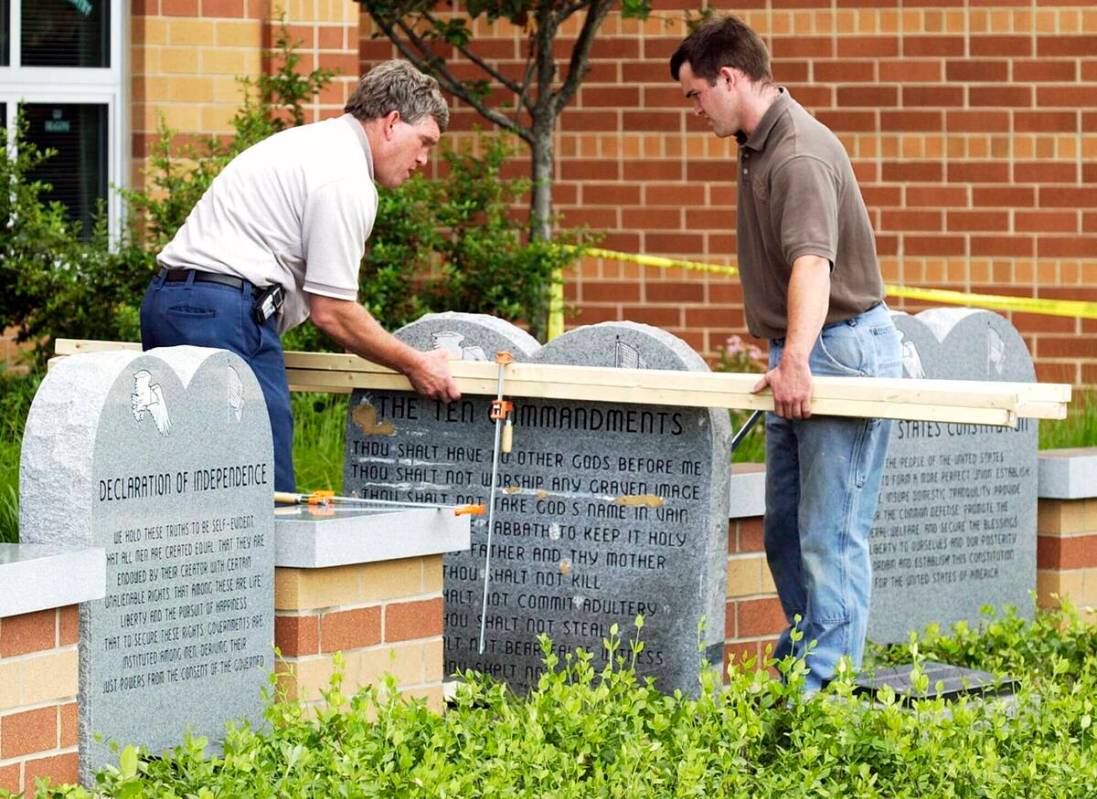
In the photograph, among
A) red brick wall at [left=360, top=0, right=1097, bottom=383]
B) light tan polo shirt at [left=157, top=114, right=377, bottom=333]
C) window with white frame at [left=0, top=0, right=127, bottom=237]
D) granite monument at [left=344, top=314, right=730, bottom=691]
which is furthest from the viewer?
red brick wall at [left=360, top=0, right=1097, bottom=383]

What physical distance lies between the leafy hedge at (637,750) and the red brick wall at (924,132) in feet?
18.4

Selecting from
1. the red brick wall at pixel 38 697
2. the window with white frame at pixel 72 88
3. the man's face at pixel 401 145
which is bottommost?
the red brick wall at pixel 38 697

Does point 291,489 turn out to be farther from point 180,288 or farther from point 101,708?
point 101,708

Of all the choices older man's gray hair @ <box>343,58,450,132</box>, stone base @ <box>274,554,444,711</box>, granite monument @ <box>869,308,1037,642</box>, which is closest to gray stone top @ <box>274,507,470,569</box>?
stone base @ <box>274,554,444,711</box>

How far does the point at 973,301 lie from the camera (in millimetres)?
10352

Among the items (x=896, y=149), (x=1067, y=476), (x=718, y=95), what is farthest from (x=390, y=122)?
(x=896, y=149)

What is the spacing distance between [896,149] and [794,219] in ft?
18.3

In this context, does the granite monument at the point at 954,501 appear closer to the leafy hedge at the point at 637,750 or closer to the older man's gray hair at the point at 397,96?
the leafy hedge at the point at 637,750

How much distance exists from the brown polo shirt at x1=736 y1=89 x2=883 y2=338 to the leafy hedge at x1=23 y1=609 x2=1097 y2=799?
108cm

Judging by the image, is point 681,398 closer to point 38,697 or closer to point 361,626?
point 361,626

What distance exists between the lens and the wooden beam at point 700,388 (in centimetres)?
556

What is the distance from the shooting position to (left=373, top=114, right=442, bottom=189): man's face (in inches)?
239

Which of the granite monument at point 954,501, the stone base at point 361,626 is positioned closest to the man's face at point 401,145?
the stone base at point 361,626

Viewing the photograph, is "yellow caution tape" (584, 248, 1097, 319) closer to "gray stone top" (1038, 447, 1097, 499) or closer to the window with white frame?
the window with white frame
